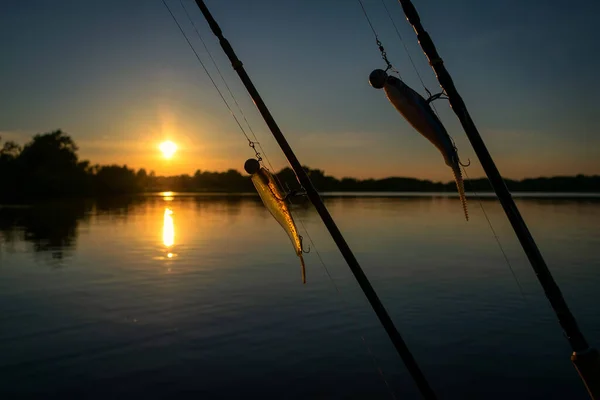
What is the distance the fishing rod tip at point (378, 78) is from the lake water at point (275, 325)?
358 inches

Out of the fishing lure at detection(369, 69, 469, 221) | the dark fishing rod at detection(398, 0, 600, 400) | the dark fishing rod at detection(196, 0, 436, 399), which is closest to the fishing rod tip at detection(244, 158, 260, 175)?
the dark fishing rod at detection(196, 0, 436, 399)

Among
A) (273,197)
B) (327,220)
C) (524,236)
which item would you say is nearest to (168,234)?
(273,197)

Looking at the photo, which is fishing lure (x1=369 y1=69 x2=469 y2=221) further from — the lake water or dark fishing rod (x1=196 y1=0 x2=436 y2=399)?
the lake water

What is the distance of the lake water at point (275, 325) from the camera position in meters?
12.4

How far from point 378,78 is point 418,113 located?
1.57 feet

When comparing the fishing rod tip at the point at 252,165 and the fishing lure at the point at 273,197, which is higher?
the fishing rod tip at the point at 252,165

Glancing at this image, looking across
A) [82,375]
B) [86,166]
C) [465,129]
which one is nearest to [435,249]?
[82,375]

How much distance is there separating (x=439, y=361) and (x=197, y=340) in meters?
6.98

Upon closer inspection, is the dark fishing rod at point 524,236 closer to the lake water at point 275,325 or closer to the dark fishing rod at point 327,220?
the dark fishing rod at point 327,220

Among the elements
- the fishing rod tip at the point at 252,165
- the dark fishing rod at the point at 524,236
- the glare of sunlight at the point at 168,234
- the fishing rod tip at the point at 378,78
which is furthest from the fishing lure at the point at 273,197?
the glare of sunlight at the point at 168,234

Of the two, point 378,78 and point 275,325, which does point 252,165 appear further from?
point 275,325

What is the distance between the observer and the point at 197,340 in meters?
15.5

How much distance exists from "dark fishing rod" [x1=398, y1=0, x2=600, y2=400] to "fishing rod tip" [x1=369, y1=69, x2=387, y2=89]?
0.51 m

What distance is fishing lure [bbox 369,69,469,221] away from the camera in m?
4.41
